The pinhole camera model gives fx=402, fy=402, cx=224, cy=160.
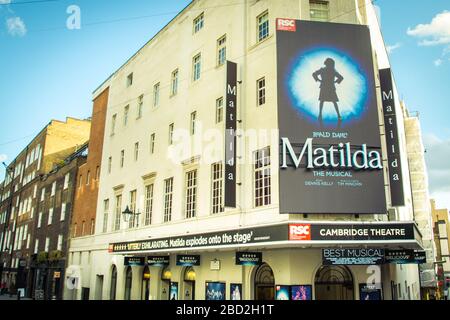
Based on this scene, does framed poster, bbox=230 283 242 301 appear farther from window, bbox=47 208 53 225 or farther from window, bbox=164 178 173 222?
window, bbox=47 208 53 225

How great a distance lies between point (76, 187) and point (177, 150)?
57.2 ft

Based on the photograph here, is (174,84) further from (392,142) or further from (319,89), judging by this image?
(392,142)

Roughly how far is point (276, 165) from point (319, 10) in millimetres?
7043

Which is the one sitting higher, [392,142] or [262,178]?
[392,142]

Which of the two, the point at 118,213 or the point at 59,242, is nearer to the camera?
the point at 118,213

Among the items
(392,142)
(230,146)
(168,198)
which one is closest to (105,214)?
(168,198)

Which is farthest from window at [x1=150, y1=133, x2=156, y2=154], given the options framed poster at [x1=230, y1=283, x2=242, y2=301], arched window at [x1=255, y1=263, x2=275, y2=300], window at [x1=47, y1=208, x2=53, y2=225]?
window at [x1=47, y1=208, x2=53, y2=225]

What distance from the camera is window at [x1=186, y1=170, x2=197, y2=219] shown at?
20.1 m

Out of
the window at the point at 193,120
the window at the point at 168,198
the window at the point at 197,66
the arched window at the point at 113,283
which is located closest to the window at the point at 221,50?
the window at the point at 197,66

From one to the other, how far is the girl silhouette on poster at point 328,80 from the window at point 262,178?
2991 mm

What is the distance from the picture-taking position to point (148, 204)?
24.4 m
